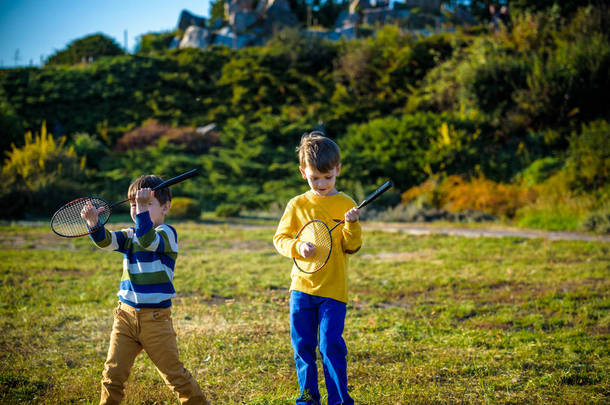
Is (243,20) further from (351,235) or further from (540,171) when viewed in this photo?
(351,235)

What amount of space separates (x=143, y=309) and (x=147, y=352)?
9.8 inches

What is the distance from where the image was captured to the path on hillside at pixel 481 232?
10477 millimetres

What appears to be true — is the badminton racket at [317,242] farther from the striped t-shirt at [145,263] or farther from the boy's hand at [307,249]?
the striped t-shirt at [145,263]

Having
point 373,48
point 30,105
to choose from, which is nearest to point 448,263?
point 373,48

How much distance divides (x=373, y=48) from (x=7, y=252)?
2090 centimetres

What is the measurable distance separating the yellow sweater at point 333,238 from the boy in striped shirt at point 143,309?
737 mm

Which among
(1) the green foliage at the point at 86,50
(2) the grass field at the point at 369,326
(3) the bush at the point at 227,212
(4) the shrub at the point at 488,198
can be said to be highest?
(1) the green foliage at the point at 86,50

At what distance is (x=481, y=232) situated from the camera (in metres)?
11.5

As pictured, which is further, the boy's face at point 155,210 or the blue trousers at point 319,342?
the boy's face at point 155,210

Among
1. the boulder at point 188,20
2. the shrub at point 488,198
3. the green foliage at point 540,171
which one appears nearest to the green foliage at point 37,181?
the shrub at point 488,198

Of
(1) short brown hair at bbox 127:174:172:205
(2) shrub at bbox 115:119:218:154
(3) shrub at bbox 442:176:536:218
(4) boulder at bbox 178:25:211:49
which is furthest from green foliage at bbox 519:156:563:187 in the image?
(4) boulder at bbox 178:25:211:49

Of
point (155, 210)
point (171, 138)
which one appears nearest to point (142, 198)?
point (155, 210)

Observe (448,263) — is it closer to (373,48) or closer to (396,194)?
(396,194)

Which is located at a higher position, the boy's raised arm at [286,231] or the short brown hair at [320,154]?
the short brown hair at [320,154]
